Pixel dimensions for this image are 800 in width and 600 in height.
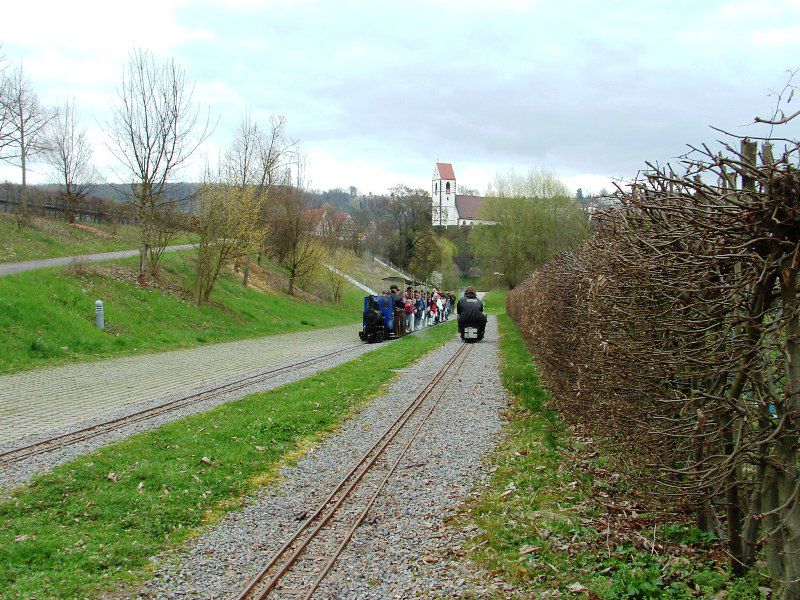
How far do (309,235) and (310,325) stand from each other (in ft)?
30.5

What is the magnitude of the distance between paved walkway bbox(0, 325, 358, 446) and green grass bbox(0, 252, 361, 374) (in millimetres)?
1231

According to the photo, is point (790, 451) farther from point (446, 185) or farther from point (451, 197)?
point (446, 185)

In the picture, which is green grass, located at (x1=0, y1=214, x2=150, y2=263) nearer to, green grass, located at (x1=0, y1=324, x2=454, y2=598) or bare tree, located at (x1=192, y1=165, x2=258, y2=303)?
bare tree, located at (x1=192, y1=165, x2=258, y2=303)

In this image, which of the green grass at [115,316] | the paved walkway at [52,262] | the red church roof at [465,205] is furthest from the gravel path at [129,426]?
the red church roof at [465,205]

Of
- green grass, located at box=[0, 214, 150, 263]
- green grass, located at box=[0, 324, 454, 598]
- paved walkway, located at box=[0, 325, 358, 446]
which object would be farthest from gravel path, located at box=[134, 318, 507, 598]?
green grass, located at box=[0, 214, 150, 263]

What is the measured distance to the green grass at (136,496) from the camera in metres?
5.16

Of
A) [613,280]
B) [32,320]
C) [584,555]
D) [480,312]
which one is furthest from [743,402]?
[480,312]

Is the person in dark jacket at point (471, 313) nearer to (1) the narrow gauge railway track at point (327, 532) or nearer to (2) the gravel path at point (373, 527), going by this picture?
(2) the gravel path at point (373, 527)

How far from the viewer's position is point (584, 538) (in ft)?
18.7

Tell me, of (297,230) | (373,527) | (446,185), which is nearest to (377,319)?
(297,230)

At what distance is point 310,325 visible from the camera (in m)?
34.7

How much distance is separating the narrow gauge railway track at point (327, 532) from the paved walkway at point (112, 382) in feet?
15.1

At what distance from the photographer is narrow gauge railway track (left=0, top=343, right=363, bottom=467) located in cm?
810

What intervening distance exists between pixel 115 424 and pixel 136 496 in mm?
3583
